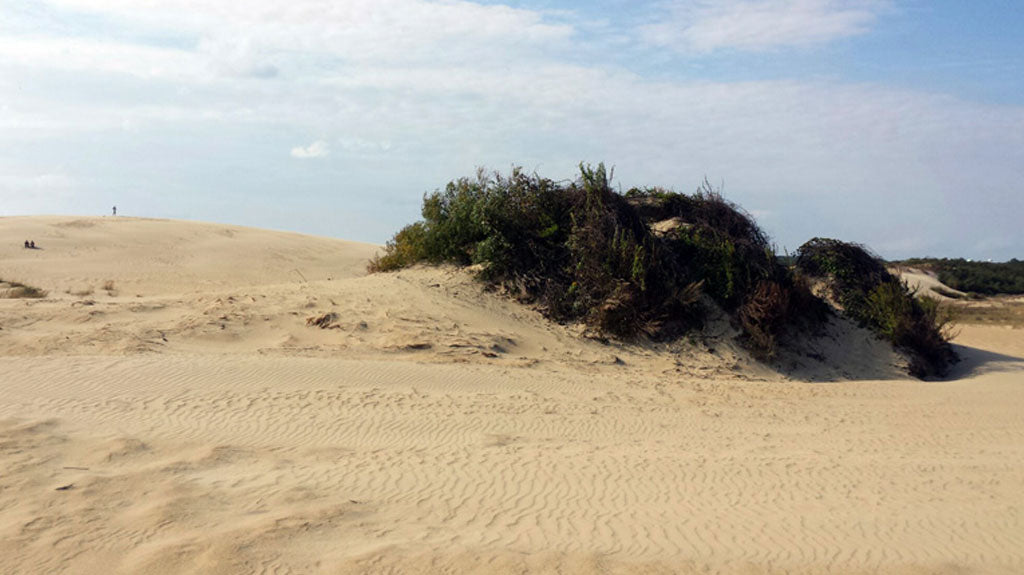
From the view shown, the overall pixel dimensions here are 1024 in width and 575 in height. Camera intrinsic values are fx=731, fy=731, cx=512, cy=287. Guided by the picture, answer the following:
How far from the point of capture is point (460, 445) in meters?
8.94

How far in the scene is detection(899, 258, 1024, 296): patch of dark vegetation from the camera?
39.5 meters

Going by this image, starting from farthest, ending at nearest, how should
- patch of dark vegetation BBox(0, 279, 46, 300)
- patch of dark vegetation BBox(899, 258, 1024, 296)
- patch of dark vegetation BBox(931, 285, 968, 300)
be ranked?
1. patch of dark vegetation BBox(899, 258, 1024, 296)
2. patch of dark vegetation BBox(931, 285, 968, 300)
3. patch of dark vegetation BBox(0, 279, 46, 300)

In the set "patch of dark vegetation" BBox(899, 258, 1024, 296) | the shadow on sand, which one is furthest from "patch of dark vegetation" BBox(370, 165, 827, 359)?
"patch of dark vegetation" BBox(899, 258, 1024, 296)

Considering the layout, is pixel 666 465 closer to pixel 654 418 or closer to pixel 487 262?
pixel 654 418

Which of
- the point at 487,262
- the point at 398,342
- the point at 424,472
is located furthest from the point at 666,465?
the point at 487,262

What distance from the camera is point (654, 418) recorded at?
10.9 m

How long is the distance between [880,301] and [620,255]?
6514 millimetres

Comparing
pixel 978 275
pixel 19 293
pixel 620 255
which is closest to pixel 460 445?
pixel 620 255

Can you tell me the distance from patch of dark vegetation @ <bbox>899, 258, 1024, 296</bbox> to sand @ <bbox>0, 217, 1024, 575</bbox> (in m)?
25.9

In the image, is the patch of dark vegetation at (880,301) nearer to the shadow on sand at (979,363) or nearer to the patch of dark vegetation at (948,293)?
the shadow on sand at (979,363)

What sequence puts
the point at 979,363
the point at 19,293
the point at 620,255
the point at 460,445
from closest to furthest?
the point at 460,445, the point at 620,255, the point at 979,363, the point at 19,293

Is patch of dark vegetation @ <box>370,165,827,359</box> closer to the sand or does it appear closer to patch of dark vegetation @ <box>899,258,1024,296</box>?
the sand

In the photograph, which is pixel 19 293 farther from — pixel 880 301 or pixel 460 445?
pixel 880 301

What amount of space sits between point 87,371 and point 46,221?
2776cm
